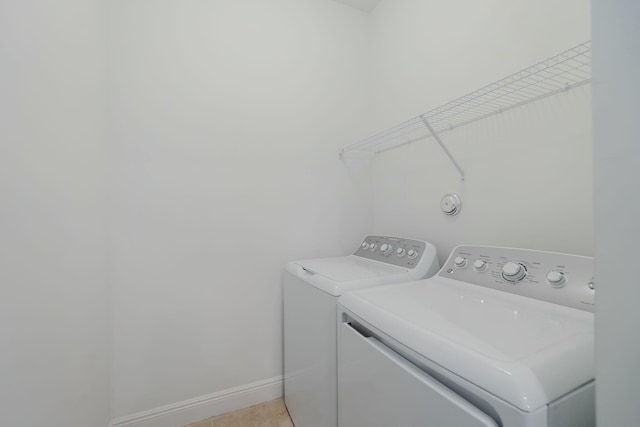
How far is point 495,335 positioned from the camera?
0.62 meters

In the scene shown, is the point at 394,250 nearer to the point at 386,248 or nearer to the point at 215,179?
the point at 386,248

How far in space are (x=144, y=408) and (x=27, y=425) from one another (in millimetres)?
879

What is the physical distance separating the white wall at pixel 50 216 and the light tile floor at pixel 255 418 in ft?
1.83

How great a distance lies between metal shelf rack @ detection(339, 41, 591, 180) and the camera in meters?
0.92

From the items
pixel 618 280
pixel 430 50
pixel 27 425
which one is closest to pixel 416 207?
pixel 430 50

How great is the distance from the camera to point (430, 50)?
1.53 m

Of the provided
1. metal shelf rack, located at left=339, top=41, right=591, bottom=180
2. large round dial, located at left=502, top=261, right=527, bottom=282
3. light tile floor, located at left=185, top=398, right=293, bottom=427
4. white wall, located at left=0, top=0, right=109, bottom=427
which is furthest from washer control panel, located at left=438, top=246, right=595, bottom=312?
white wall, located at left=0, top=0, right=109, bottom=427

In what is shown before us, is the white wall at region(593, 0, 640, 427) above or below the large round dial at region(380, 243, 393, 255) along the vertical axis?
above

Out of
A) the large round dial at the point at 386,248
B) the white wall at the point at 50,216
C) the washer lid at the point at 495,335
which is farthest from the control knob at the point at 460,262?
the white wall at the point at 50,216

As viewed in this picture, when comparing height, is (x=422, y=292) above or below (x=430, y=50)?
below

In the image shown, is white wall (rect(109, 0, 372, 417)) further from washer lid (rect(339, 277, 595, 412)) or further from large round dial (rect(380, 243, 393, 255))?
washer lid (rect(339, 277, 595, 412))

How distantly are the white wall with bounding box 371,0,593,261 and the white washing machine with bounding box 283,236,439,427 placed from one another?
10.0 inches

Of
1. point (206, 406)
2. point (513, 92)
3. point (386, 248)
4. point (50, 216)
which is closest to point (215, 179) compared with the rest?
point (50, 216)

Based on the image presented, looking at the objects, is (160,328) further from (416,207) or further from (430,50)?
(430,50)
